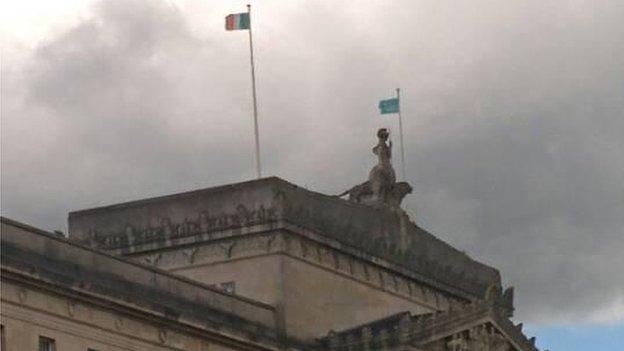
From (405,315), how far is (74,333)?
23820mm

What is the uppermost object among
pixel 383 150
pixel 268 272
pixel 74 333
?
pixel 383 150

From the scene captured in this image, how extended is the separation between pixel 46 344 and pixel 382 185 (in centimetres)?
3323

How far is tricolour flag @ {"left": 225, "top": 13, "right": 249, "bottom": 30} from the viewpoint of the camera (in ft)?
367

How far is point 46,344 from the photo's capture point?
89.1 metres

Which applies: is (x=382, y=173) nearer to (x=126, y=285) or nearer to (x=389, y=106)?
(x=389, y=106)

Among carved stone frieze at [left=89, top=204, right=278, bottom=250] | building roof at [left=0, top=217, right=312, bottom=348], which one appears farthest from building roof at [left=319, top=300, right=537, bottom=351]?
carved stone frieze at [left=89, top=204, right=278, bottom=250]

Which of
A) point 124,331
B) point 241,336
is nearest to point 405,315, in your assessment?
point 241,336

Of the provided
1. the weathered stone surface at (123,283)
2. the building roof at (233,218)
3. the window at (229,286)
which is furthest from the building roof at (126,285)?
the building roof at (233,218)

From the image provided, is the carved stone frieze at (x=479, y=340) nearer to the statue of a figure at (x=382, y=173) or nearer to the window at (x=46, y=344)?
the statue of a figure at (x=382, y=173)

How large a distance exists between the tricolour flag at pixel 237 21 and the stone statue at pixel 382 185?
10799 millimetres

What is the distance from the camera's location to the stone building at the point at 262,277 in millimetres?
92125

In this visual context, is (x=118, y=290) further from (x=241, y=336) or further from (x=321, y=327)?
(x=321, y=327)

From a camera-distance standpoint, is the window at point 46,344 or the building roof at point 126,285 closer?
the building roof at point 126,285

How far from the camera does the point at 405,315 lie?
110 meters
